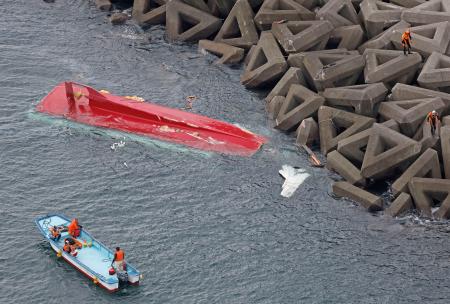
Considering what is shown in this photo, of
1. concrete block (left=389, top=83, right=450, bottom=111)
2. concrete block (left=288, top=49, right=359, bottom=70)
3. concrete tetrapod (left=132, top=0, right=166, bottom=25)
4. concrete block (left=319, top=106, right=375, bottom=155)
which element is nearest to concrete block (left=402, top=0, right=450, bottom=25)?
concrete block (left=288, top=49, right=359, bottom=70)

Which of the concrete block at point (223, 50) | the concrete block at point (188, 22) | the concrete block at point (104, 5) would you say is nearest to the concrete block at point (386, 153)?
the concrete block at point (223, 50)

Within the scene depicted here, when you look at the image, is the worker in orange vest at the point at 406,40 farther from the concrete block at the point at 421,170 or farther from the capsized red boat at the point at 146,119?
the capsized red boat at the point at 146,119

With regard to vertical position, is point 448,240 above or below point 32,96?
above

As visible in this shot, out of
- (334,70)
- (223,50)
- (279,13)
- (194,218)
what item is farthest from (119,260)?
(279,13)

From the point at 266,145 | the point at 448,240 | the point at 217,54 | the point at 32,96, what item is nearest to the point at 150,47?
the point at 217,54

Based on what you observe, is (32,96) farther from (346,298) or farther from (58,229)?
(346,298)
